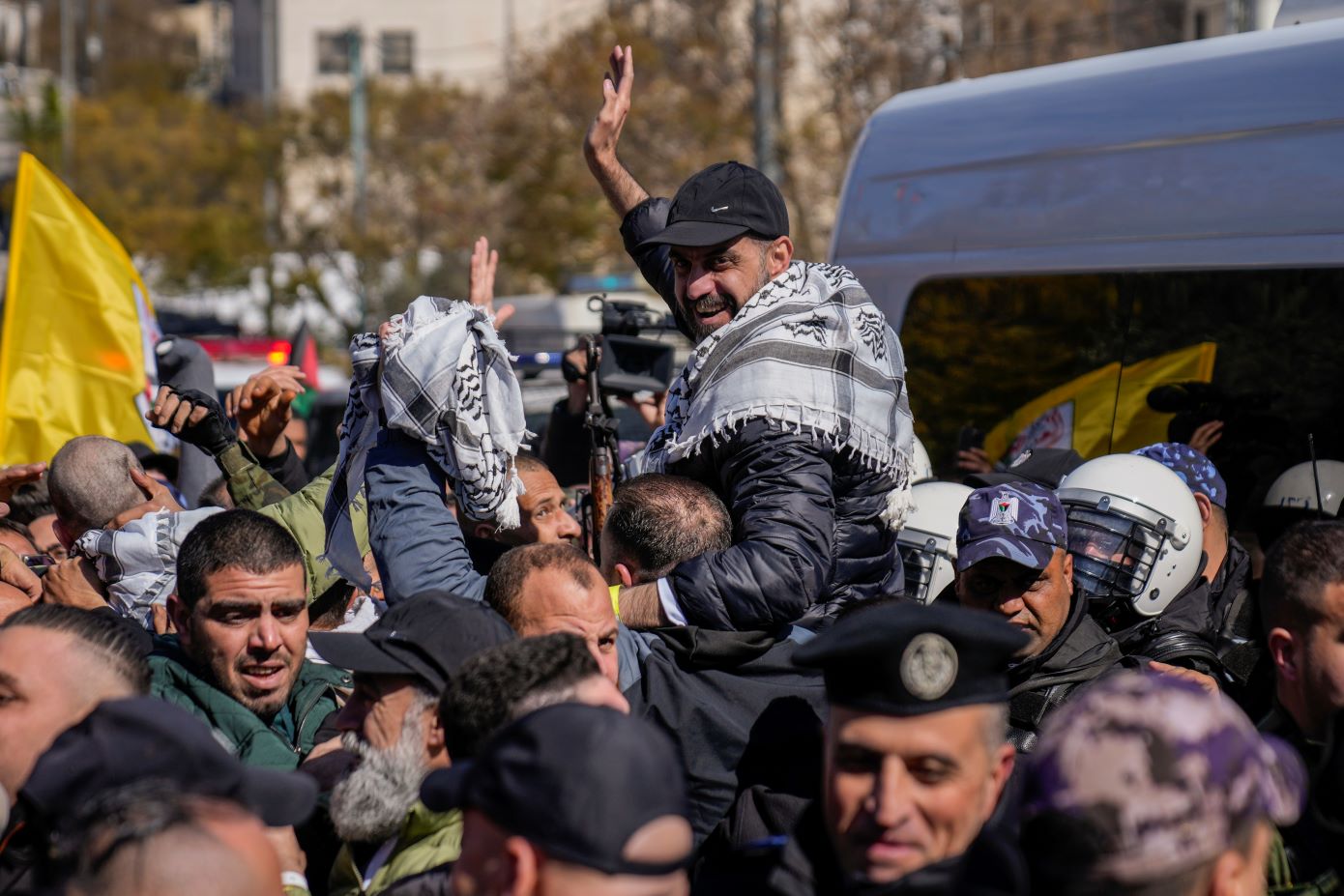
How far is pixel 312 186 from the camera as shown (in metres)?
38.0

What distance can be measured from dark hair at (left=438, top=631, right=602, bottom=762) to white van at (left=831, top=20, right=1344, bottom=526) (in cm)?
313

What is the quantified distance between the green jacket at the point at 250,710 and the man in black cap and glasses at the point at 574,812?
59.4 inches

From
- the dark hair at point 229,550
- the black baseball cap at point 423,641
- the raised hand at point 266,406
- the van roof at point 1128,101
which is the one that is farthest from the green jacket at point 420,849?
the van roof at point 1128,101

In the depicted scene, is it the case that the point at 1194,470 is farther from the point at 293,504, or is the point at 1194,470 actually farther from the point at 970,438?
the point at 293,504

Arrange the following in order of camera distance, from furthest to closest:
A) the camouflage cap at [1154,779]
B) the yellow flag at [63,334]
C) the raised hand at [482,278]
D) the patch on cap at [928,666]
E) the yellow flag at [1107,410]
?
the yellow flag at [63,334], the yellow flag at [1107,410], the raised hand at [482,278], the patch on cap at [928,666], the camouflage cap at [1154,779]

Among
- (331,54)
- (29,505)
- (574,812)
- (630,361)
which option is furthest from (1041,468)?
(331,54)

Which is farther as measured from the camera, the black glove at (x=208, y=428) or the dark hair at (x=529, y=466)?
the dark hair at (x=529, y=466)

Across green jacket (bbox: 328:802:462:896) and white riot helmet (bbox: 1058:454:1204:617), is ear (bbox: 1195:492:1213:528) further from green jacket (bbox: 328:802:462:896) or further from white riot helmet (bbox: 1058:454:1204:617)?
green jacket (bbox: 328:802:462:896)

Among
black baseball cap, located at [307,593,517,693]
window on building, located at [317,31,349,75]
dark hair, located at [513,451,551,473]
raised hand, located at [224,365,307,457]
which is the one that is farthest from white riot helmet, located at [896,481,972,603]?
window on building, located at [317,31,349,75]

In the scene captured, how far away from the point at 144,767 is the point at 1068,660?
2537mm

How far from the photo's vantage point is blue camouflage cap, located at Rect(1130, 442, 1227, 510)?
5355mm

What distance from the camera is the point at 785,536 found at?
3.91 m

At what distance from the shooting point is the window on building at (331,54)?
54375 mm

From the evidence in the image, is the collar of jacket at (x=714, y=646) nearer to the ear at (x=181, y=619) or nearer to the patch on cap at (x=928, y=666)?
the patch on cap at (x=928, y=666)
